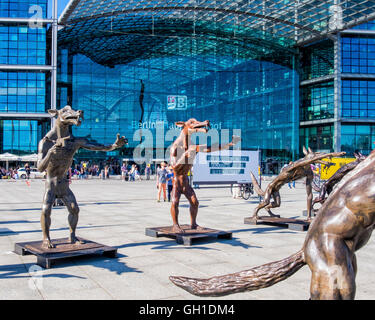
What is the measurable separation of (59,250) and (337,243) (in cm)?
493

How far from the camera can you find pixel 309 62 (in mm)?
52625

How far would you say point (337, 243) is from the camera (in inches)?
85.4

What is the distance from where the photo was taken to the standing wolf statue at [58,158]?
6.28 meters

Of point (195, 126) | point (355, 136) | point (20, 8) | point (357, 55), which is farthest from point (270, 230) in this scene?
point (357, 55)

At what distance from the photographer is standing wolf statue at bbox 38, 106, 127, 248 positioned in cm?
628

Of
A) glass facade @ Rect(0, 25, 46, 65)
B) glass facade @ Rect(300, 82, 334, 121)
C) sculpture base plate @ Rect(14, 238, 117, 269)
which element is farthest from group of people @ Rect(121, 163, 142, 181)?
sculpture base plate @ Rect(14, 238, 117, 269)

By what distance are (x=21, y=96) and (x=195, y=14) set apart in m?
A: 20.8

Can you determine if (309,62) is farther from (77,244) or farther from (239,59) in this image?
(77,244)

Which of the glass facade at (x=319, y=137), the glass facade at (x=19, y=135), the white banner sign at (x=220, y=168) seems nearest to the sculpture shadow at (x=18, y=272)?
A: the white banner sign at (x=220, y=168)

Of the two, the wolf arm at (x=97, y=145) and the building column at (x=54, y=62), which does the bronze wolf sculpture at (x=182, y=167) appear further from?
the building column at (x=54, y=62)

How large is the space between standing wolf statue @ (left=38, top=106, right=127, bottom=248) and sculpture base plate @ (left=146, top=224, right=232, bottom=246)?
2001 millimetres

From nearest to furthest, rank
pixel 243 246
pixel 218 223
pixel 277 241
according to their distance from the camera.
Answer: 1. pixel 243 246
2. pixel 277 241
3. pixel 218 223

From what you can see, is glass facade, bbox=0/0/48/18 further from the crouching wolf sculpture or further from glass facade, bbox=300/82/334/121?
the crouching wolf sculpture
